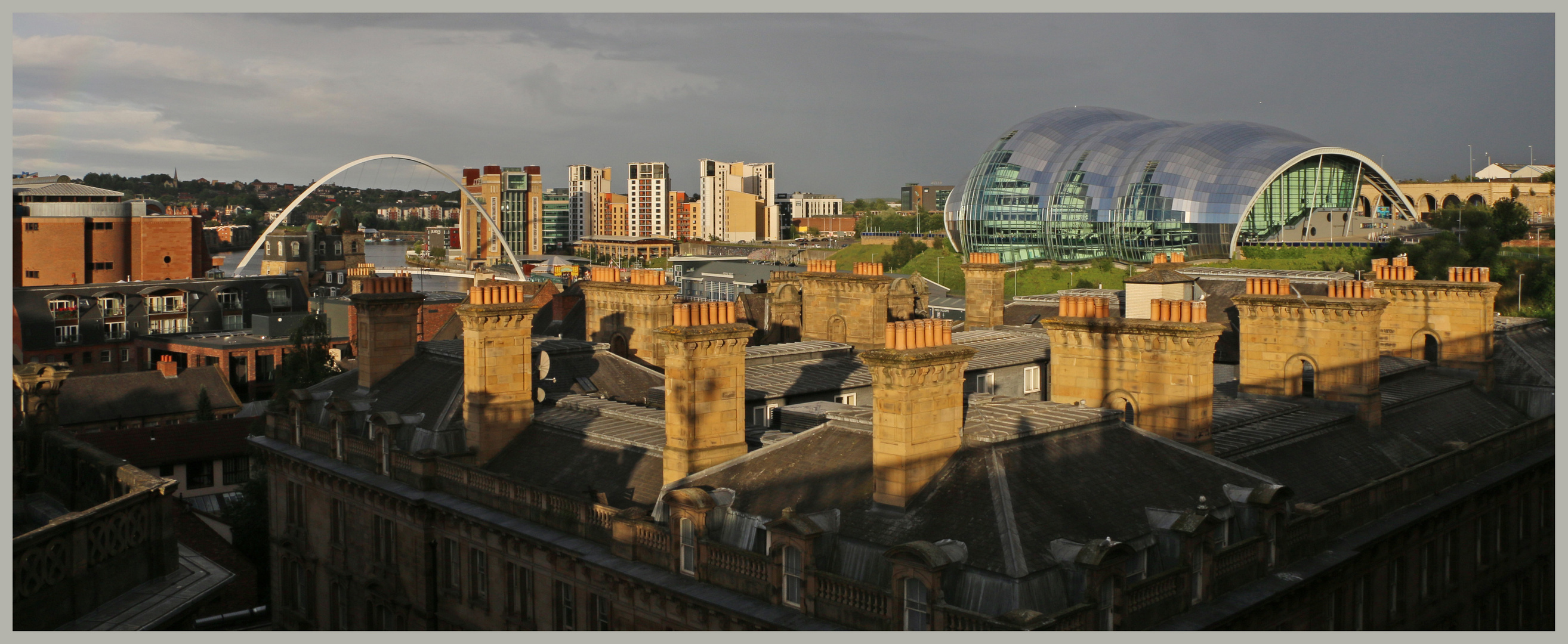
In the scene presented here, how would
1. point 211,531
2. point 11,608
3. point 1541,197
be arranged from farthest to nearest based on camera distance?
point 1541,197 → point 211,531 → point 11,608

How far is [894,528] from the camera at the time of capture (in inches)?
874

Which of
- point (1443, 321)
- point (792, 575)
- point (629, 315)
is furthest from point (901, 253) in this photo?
point (792, 575)

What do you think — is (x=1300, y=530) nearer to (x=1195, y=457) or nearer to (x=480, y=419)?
(x=1195, y=457)

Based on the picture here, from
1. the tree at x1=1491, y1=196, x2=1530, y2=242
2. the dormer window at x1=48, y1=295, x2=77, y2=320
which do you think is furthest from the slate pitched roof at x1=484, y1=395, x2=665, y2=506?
the dormer window at x1=48, y1=295, x2=77, y2=320

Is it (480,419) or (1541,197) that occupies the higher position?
(1541,197)

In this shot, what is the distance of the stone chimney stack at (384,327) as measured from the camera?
128 ft

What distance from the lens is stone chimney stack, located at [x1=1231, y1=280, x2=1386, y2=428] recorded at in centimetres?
3253

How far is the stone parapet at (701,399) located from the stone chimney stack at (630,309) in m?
12.2

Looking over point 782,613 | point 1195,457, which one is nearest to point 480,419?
point 782,613

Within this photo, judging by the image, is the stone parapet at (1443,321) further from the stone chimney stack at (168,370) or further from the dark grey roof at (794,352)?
the stone chimney stack at (168,370)

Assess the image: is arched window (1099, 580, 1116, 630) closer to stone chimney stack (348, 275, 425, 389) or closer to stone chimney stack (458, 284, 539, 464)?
stone chimney stack (458, 284, 539, 464)

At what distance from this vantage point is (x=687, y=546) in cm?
2436

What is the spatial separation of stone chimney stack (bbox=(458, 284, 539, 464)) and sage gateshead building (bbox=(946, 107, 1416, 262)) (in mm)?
100505

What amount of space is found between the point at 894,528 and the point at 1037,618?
13.0ft
